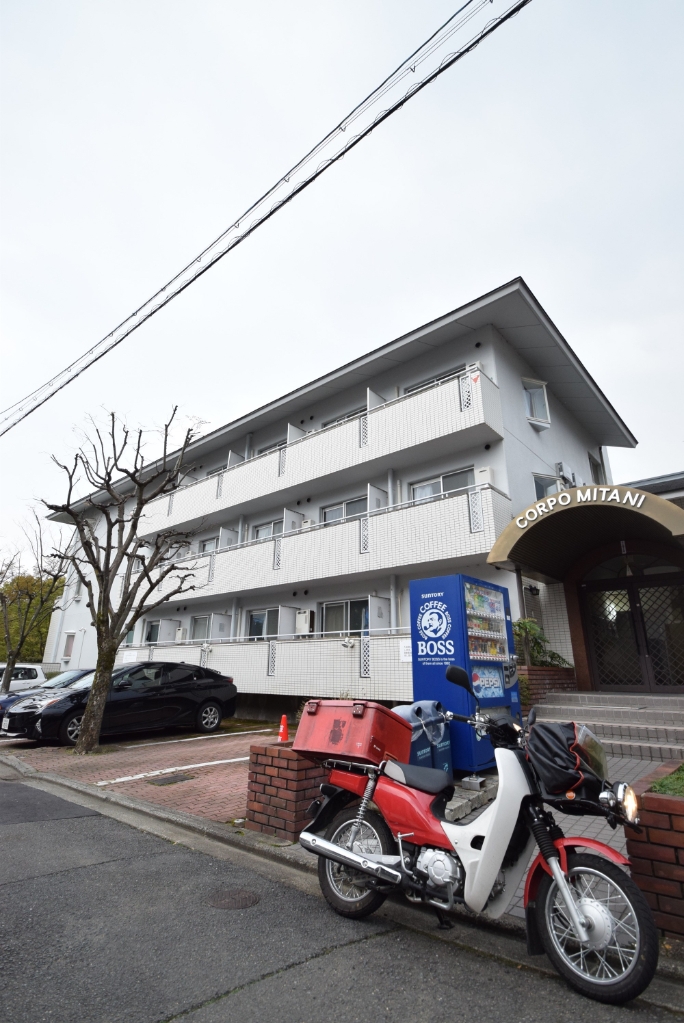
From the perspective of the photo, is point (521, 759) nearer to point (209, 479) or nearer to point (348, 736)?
point (348, 736)

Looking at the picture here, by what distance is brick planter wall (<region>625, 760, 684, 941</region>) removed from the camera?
9.10 feet

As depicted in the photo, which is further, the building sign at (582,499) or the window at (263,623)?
the window at (263,623)

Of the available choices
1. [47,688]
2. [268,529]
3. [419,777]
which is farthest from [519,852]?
[268,529]

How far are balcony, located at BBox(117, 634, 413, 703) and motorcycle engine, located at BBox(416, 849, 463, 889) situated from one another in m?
6.43

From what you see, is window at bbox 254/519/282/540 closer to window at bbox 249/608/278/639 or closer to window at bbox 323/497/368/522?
window at bbox 323/497/368/522

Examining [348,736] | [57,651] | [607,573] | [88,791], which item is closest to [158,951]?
[348,736]

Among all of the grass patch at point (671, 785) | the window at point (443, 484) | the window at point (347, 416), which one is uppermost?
the window at point (347, 416)

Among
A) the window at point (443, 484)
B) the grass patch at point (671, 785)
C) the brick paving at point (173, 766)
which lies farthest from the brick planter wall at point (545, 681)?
the grass patch at point (671, 785)

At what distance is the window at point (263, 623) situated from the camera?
631 inches

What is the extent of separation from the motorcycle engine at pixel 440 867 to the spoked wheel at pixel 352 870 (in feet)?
0.73

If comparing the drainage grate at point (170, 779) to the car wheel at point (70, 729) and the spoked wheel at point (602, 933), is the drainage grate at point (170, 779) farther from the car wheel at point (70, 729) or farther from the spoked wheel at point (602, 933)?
the spoked wheel at point (602, 933)

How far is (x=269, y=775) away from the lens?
491 centimetres

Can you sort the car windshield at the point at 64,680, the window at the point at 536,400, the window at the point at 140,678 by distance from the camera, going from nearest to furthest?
1. the window at the point at 140,678
2. the car windshield at the point at 64,680
3. the window at the point at 536,400

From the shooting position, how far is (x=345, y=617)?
46.5 ft
